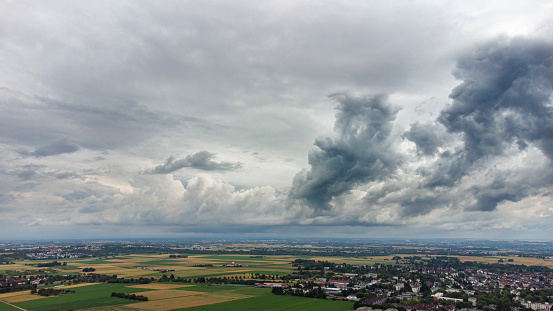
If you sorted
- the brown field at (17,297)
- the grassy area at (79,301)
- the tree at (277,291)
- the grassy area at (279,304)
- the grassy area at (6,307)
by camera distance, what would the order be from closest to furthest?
the grassy area at (6,307)
the grassy area at (79,301)
the grassy area at (279,304)
the brown field at (17,297)
the tree at (277,291)

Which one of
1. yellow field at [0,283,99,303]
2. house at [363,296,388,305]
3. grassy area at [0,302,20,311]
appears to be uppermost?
grassy area at [0,302,20,311]

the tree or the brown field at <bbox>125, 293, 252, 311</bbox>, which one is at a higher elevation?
the brown field at <bbox>125, 293, 252, 311</bbox>

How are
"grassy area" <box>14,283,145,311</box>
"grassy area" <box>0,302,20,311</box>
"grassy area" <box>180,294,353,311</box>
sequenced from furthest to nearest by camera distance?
"grassy area" <box>180,294,353,311</box>
"grassy area" <box>14,283,145,311</box>
"grassy area" <box>0,302,20,311</box>

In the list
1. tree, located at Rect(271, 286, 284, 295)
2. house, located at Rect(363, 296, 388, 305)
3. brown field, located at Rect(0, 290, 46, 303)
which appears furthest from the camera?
tree, located at Rect(271, 286, 284, 295)

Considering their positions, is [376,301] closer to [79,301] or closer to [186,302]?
[186,302]

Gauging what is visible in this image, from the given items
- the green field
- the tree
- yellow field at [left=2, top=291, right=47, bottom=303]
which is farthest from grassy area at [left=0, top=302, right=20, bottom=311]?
the tree

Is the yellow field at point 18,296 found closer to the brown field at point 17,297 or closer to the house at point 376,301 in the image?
the brown field at point 17,297

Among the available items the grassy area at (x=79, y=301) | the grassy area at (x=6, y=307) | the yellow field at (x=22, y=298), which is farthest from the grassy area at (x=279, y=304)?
the yellow field at (x=22, y=298)

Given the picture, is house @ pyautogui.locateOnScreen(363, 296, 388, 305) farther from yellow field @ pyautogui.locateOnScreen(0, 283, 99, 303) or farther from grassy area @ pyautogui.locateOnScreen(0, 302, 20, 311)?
yellow field @ pyautogui.locateOnScreen(0, 283, 99, 303)
